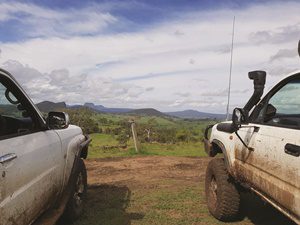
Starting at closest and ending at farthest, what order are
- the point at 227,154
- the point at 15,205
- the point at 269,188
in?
the point at 15,205
the point at 269,188
the point at 227,154

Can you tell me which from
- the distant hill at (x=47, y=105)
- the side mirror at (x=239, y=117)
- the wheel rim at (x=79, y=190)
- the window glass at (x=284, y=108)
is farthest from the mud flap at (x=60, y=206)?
the window glass at (x=284, y=108)

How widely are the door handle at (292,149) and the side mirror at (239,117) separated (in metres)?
1.19

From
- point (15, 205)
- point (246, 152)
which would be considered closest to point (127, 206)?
point (246, 152)

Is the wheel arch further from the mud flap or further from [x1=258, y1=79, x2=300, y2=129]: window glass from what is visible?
the mud flap

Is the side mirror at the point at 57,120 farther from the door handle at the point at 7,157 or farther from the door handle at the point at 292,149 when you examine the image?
the door handle at the point at 292,149

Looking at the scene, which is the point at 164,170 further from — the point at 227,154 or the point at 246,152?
the point at 246,152

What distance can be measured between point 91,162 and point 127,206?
16.4 ft

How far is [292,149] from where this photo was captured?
11.3 ft

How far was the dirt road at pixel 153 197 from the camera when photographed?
5914mm

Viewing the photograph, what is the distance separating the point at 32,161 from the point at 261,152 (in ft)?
7.12

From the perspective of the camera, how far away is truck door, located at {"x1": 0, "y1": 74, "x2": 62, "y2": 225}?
3088 millimetres

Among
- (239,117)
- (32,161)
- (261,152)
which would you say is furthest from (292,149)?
(32,161)

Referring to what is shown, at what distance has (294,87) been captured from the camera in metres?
4.21

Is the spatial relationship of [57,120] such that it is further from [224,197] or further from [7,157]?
[224,197]
